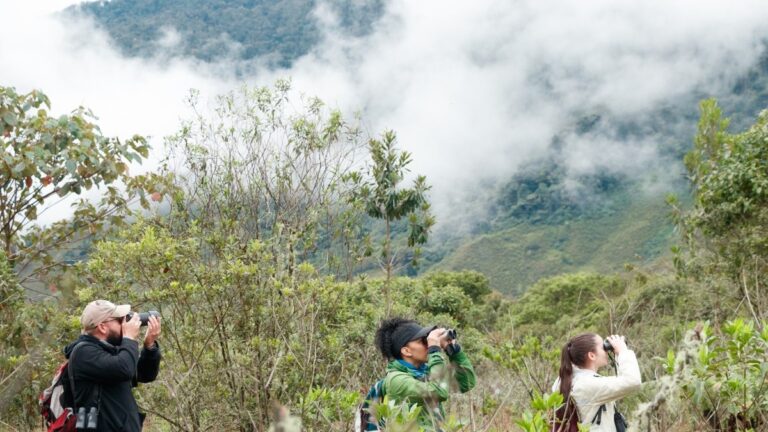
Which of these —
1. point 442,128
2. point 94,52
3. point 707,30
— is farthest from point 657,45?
point 94,52

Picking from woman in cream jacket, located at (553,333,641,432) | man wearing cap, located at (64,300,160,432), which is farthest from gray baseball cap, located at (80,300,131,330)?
woman in cream jacket, located at (553,333,641,432)

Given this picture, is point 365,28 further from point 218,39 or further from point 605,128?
point 605,128

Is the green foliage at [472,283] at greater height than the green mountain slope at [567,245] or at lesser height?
greater

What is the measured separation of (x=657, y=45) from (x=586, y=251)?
7193 cm

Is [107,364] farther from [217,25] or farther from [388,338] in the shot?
[217,25]

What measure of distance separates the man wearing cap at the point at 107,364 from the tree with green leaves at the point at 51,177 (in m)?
1.57

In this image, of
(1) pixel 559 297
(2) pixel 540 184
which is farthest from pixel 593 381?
(2) pixel 540 184

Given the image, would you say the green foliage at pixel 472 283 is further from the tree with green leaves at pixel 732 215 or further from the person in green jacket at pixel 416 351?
the person in green jacket at pixel 416 351

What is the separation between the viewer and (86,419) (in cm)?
301

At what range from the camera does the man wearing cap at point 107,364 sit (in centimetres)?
298

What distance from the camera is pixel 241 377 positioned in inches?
174

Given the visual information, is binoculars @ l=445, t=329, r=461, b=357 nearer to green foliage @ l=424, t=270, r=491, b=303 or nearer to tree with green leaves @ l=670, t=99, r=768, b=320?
tree with green leaves @ l=670, t=99, r=768, b=320

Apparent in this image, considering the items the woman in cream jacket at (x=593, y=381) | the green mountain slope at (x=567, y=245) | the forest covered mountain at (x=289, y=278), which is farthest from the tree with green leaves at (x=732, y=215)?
A: the green mountain slope at (x=567, y=245)

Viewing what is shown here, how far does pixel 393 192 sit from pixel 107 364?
412 cm
